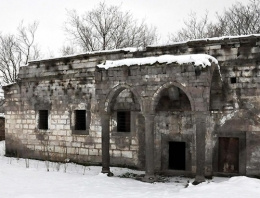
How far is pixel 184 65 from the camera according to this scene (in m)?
7.50

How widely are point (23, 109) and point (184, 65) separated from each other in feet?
28.2

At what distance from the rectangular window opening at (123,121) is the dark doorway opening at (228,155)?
11.0 feet

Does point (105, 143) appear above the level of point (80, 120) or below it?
below

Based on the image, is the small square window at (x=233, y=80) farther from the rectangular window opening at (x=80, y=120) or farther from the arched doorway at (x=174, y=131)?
the rectangular window opening at (x=80, y=120)

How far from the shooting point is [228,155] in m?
8.87

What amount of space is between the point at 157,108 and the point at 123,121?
5.08ft

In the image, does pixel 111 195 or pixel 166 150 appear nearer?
pixel 111 195

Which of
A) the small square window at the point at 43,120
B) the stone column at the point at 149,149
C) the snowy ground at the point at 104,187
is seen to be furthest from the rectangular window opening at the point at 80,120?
the stone column at the point at 149,149

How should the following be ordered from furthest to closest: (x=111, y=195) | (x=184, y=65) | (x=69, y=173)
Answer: (x=69, y=173) → (x=184, y=65) → (x=111, y=195)

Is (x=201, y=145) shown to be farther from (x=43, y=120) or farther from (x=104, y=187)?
(x=43, y=120)

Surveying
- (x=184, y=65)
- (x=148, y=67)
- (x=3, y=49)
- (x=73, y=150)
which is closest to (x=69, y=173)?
(x=73, y=150)

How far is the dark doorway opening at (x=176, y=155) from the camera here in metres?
9.70

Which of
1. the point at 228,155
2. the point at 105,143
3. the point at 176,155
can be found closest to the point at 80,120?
the point at 105,143

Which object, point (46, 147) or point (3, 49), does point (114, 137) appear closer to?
point (46, 147)
